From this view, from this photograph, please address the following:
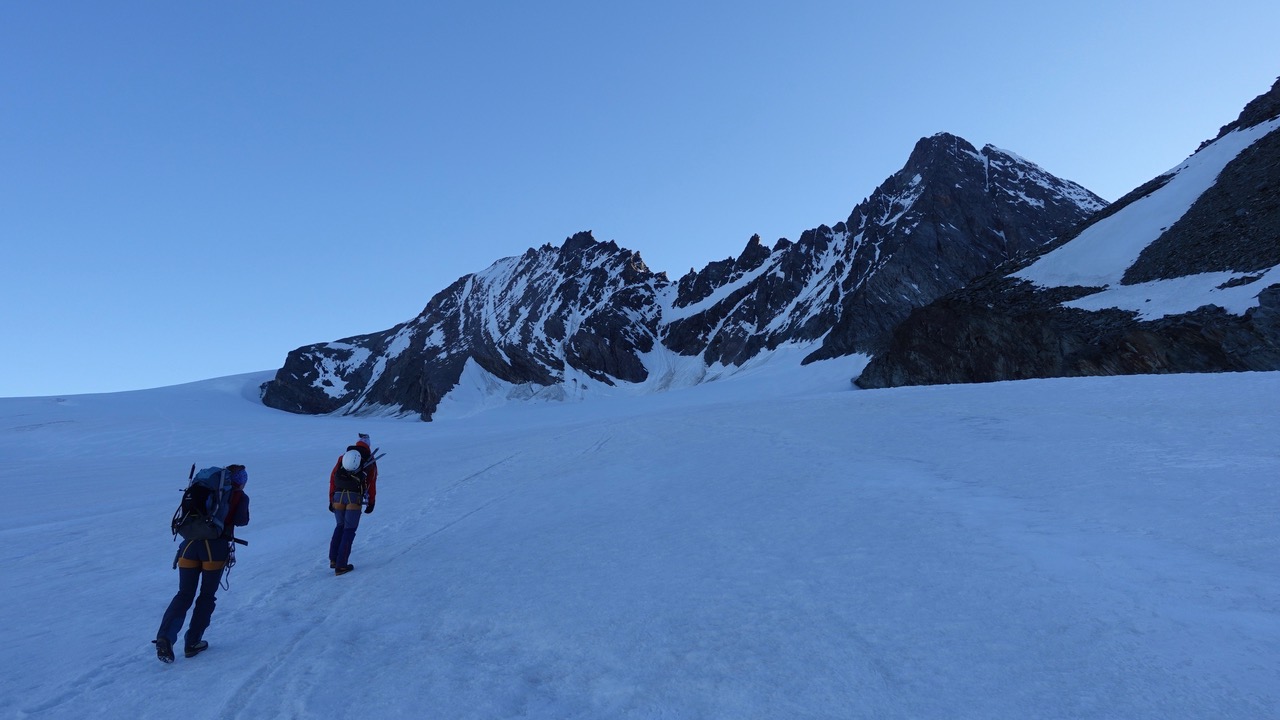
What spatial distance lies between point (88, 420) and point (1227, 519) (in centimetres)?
6520

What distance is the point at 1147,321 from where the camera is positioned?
2759cm

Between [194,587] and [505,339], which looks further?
[505,339]

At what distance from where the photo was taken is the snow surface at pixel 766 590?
165 inches

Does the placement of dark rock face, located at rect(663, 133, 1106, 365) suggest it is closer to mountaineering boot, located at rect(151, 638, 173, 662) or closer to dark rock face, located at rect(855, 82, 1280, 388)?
dark rock face, located at rect(855, 82, 1280, 388)

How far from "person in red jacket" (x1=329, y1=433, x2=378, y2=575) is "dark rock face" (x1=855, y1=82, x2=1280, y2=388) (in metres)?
31.1

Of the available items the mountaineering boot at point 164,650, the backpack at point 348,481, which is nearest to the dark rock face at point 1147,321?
the backpack at point 348,481

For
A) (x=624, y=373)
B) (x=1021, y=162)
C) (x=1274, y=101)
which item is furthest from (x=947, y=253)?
(x=624, y=373)

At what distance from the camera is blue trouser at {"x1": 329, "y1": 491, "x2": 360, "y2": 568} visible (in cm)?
823

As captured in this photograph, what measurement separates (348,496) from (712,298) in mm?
134572

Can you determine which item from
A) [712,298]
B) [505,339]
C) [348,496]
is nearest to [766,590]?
[348,496]

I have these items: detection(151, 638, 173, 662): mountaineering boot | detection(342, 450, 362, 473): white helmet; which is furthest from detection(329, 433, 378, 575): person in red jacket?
detection(151, 638, 173, 662): mountaineering boot

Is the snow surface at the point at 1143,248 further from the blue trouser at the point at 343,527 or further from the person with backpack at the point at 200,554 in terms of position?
the person with backpack at the point at 200,554

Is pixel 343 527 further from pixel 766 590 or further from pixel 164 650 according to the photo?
pixel 766 590

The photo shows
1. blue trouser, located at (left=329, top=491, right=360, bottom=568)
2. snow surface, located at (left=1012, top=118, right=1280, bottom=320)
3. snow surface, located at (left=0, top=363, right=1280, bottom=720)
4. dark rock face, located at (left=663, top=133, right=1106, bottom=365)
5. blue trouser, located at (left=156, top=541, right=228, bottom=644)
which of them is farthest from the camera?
dark rock face, located at (left=663, top=133, right=1106, bottom=365)
